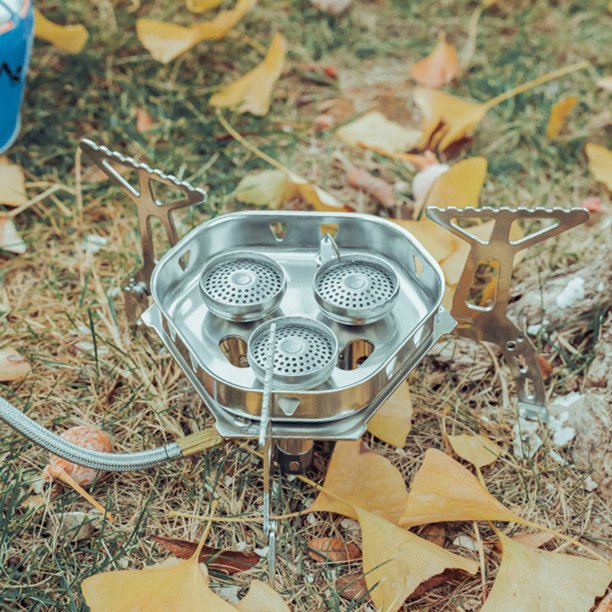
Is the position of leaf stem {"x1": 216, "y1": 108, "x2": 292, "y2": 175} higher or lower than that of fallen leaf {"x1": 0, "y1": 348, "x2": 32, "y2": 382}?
higher

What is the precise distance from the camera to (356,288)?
97cm

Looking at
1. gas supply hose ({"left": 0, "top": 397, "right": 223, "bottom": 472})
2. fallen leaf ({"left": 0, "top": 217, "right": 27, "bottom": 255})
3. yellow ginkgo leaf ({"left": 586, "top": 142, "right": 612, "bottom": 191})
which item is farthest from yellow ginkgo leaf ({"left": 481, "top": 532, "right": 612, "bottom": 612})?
fallen leaf ({"left": 0, "top": 217, "right": 27, "bottom": 255})

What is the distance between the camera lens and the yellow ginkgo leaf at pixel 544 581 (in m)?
0.90

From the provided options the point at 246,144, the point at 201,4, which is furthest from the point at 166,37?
the point at 246,144

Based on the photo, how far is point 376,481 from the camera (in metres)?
1.01

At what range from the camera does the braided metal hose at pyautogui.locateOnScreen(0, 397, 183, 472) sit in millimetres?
966

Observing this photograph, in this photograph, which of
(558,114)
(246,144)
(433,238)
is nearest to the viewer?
(433,238)

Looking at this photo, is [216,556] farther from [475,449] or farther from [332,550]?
[475,449]

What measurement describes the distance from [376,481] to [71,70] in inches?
44.9

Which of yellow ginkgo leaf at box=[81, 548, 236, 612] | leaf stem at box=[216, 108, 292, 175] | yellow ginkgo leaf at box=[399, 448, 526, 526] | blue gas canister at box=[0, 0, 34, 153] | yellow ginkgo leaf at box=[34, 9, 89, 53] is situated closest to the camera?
yellow ginkgo leaf at box=[81, 548, 236, 612]

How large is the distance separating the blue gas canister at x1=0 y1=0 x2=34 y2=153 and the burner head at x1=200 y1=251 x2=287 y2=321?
2.04ft

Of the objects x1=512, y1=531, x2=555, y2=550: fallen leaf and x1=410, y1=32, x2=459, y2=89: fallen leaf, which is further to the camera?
x1=410, y1=32, x2=459, y2=89: fallen leaf

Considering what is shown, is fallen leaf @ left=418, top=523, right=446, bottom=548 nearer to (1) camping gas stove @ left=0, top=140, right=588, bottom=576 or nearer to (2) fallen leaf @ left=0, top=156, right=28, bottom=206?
(1) camping gas stove @ left=0, top=140, right=588, bottom=576

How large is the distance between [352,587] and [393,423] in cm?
22
